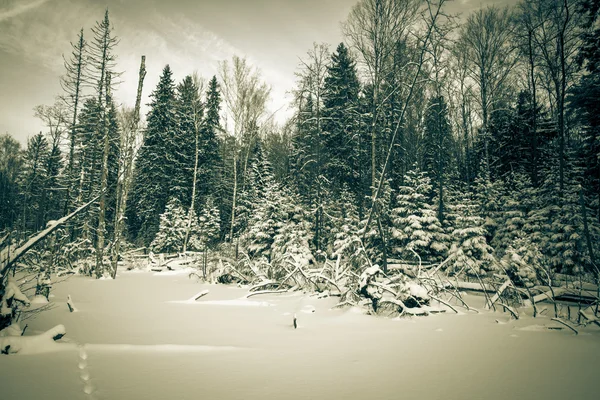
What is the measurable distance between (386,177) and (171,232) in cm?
1816

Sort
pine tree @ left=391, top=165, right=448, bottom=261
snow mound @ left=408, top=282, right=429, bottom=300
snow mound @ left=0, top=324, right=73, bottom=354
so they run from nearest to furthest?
1. snow mound @ left=0, top=324, right=73, bottom=354
2. snow mound @ left=408, top=282, right=429, bottom=300
3. pine tree @ left=391, top=165, right=448, bottom=261

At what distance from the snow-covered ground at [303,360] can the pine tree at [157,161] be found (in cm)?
2428

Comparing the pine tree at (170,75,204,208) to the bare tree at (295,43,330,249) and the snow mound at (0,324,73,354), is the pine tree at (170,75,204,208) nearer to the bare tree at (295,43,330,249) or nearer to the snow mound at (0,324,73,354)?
the bare tree at (295,43,330,249)

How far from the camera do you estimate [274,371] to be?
241 cm

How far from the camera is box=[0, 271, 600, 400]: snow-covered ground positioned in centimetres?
199

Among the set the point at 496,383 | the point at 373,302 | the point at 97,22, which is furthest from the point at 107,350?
the point at 97,22

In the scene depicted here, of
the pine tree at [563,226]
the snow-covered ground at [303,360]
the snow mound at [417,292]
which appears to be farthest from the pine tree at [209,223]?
the pine tree at [563,226]

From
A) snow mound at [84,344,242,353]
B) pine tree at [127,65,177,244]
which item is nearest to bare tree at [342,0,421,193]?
snow mound at [84,344,242,353]

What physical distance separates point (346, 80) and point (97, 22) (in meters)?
14.7

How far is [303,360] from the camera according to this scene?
272 cm

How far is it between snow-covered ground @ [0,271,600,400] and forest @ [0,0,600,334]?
101 cm

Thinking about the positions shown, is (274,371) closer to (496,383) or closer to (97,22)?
(496,383)

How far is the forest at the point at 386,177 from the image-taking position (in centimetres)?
812

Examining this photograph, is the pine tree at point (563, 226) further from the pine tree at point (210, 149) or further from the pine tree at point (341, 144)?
the pine tree at point (210, 149)
